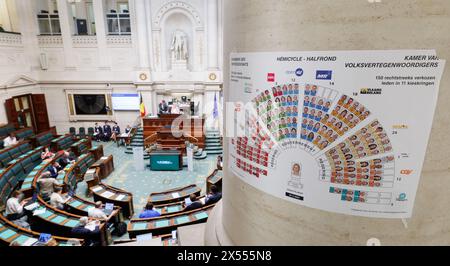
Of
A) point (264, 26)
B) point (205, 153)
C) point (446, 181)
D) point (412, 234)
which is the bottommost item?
point (205, 153)

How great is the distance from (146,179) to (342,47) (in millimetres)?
9772

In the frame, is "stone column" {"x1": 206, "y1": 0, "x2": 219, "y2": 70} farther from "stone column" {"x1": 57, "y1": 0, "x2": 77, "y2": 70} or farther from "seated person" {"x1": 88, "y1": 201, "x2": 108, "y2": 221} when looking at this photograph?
"seated person" {"x1": 88, "y1": 201, "x2": 108, "y2": 221}

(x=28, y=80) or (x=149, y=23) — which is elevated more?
(x=149, y=23)

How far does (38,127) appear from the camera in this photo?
1556 centimetres

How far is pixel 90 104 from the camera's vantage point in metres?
16.1

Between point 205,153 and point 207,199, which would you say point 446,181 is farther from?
point 205,153

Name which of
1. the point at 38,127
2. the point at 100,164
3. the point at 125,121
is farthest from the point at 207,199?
the point at 38,127

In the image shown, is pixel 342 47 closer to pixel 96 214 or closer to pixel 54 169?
pixel 96 214

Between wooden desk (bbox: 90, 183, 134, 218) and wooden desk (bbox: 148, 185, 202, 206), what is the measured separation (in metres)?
0.59

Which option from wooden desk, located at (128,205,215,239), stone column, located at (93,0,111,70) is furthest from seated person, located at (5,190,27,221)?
stone column, located at (93,0,111,70)

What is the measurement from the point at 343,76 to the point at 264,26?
51 centimetres

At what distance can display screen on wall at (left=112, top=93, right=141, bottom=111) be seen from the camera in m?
15.7

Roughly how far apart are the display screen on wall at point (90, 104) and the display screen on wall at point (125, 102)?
0.72 meters
